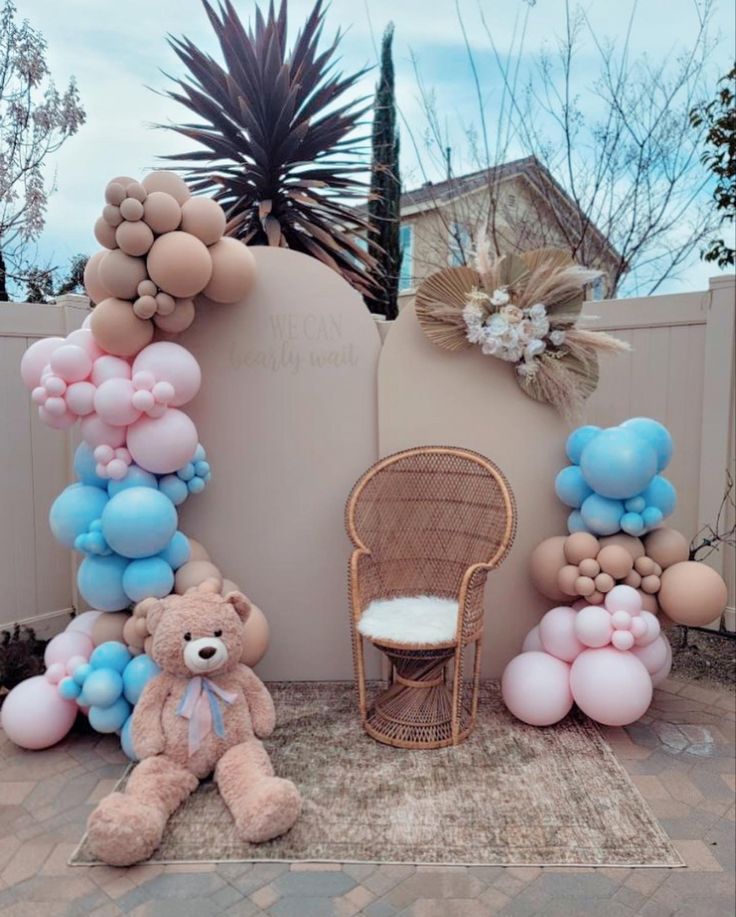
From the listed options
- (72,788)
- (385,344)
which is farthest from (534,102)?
(72,788)

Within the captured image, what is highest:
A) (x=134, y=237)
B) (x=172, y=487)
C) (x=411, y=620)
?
(x=134, y=237)

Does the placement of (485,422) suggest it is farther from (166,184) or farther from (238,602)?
(166,184)

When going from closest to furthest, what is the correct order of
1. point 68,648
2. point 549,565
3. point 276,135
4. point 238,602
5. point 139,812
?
point 139,812
point 238,602
point 68,648
point 549,565
point 276,135

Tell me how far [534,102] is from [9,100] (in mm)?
4381

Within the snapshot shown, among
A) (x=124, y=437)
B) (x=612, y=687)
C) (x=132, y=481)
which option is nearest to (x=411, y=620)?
(x=612, y=687)

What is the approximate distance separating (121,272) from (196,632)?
1412 mm

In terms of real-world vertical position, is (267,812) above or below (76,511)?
below

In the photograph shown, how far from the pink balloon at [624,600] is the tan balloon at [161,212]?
90.5 inches

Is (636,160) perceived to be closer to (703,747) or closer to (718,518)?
(718,518)

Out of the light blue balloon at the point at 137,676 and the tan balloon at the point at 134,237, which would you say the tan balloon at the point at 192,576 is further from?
the tan balloon at the point at 134,237

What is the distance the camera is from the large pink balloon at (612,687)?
8.92ft

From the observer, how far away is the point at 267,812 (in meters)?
2.19

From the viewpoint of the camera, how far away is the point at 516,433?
131 inches

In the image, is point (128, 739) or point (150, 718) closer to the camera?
point (150, 718)
